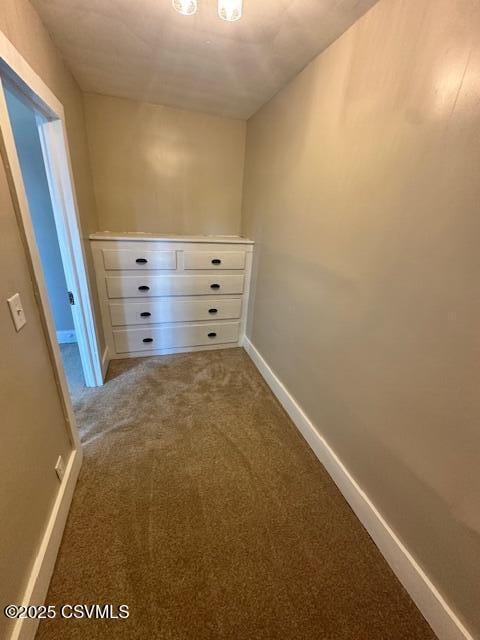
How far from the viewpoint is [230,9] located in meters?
1.11

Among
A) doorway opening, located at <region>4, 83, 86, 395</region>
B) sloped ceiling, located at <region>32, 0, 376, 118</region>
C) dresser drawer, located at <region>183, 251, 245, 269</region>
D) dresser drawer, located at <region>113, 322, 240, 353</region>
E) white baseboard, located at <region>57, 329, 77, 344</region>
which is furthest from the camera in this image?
white baseboard, located at <region>57, 329, 77, 344</region>

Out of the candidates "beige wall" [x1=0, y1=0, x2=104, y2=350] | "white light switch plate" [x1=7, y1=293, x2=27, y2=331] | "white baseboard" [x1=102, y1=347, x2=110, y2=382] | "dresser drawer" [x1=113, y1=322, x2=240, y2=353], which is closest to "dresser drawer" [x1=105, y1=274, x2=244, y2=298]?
"beige wall" [x1=0, y1=0, x2=104, y2=350]

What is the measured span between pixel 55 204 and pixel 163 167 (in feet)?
4.12

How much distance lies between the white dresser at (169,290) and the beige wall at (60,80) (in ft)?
0.62

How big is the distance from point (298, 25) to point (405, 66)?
0.64 m

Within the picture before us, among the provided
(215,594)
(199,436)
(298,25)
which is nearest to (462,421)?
(215,594)

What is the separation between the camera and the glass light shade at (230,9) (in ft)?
3.57

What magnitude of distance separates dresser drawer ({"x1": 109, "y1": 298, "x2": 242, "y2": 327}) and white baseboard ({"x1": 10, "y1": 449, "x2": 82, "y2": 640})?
1.32 meters

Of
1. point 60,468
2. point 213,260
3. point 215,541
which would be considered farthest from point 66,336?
point 215,541

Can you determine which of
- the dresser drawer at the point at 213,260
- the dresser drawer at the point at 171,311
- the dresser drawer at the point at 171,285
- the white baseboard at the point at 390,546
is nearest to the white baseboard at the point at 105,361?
the dresser drawer at the point at 171,311

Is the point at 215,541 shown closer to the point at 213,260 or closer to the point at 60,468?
the point at 60,468

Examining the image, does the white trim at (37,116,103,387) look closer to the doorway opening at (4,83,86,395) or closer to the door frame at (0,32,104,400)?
the door frame at (0,32,104,400)

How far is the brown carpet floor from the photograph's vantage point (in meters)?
0.97

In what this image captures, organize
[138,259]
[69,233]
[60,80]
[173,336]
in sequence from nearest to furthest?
1. [60,80]
2. [69,233]
3. [138,259]
4. [173,336]
